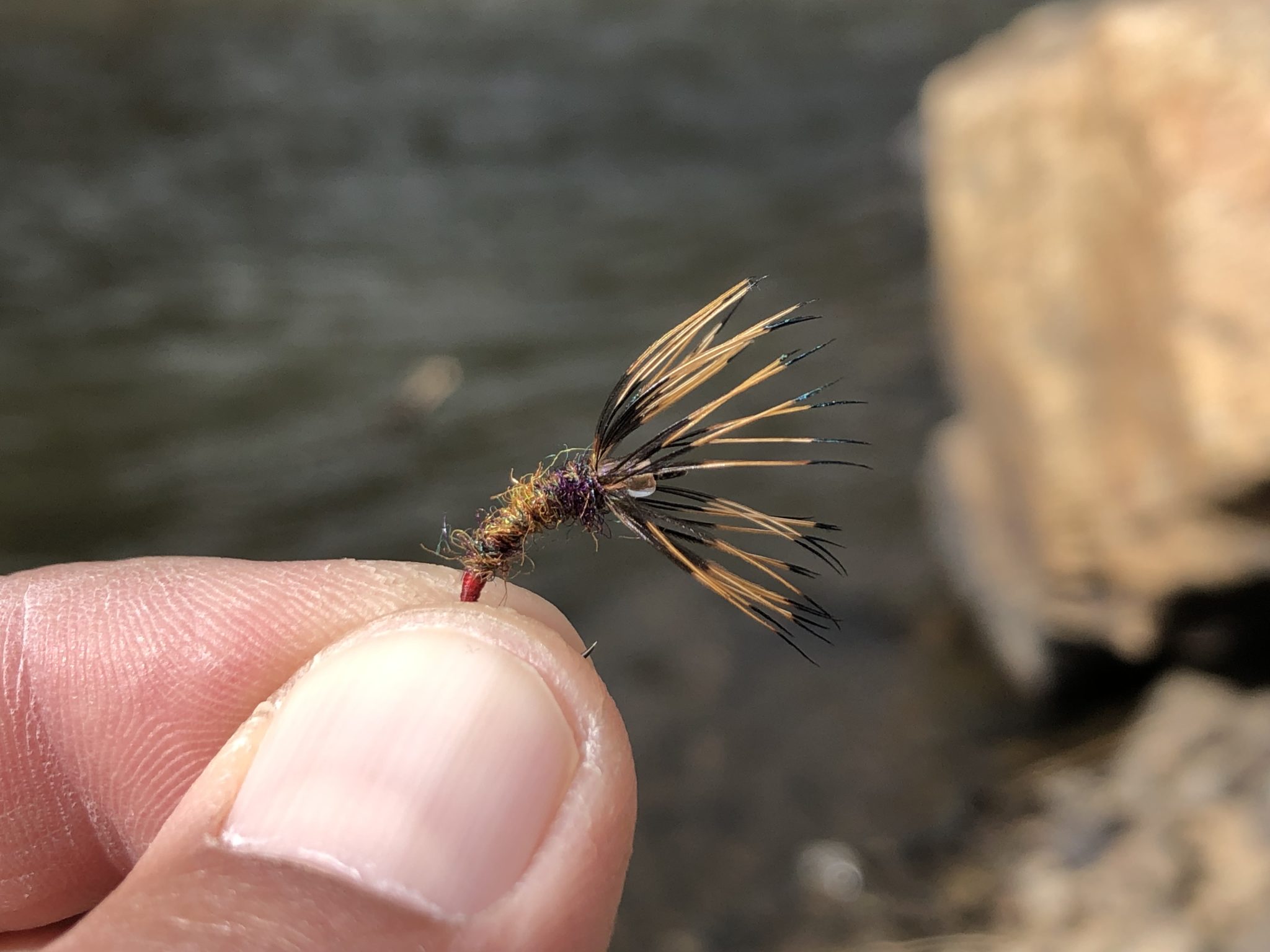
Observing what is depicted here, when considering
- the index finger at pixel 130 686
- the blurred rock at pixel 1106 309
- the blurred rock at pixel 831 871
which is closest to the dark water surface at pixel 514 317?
the blurred rock at pixel 831 871

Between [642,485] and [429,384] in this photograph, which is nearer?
[642,485]

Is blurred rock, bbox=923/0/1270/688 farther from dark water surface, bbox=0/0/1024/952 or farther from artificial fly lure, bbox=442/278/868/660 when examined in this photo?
artificial fly lure, bbox=442/278/868/660

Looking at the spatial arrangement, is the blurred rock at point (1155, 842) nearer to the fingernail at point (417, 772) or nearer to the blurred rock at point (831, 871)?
the blurred rock at point (831, 871)

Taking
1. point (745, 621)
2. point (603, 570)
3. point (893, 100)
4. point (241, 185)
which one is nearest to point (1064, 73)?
point (745, 621)

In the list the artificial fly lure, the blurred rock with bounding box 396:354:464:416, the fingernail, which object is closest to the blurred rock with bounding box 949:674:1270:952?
the artificial fly lure

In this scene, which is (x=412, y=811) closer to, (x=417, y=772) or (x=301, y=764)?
(x=417, y=772)

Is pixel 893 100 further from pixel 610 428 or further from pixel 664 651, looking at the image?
pixel 610 428

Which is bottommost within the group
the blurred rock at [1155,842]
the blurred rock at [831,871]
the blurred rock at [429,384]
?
the blurred rock at [831,871]

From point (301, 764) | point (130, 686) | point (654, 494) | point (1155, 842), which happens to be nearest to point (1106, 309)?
Result: point (1155, 842)
